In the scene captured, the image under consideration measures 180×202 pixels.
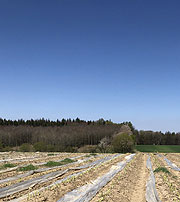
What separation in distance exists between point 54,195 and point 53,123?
95.0 meters

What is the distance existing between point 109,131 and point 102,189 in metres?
66.8

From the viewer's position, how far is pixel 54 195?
6.22 m

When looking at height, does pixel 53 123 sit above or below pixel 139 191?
above

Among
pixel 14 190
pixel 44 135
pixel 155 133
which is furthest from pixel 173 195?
pixel 155 133

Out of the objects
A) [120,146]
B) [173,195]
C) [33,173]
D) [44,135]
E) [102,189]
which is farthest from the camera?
[44,135]

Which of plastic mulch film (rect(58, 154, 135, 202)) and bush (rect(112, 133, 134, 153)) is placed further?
bush (rect(112, 133, 134, 153))

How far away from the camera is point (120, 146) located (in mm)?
39094

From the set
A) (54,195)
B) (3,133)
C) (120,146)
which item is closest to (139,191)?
(54,195)

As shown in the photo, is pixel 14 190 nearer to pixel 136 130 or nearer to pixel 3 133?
pixel 3 133

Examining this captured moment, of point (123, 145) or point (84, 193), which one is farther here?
point (123, 145)

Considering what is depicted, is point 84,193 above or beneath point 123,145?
above

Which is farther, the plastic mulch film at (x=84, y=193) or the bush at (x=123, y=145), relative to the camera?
the bush at (x=123, y=145)

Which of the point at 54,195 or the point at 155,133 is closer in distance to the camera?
the point at 54,195

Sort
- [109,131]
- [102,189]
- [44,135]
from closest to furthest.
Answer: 1. [102,189]
2. [44,135]
3. [109,131]
